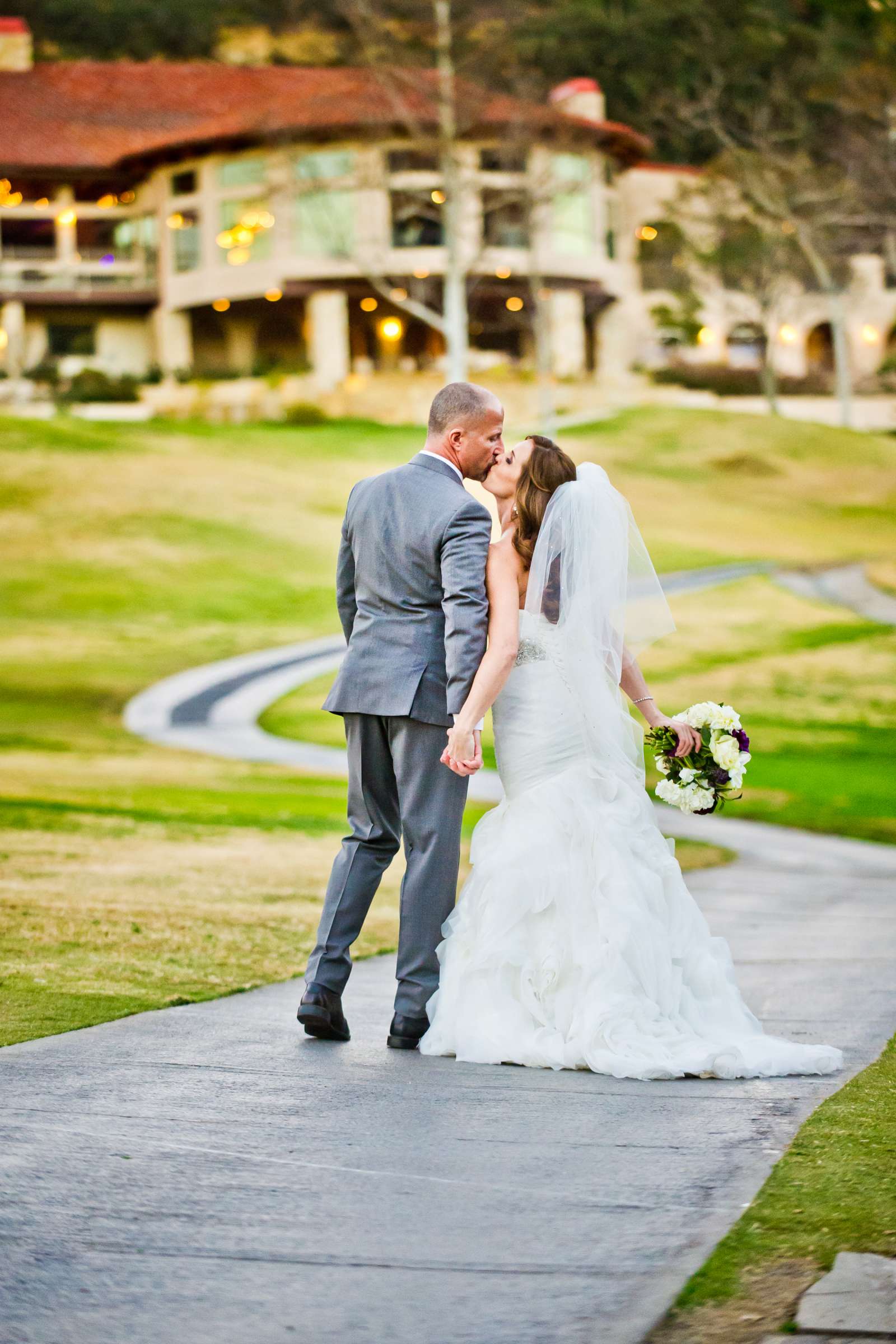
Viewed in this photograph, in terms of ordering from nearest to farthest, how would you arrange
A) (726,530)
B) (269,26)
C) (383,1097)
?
(383,1097) < (726,530) < (269,26)

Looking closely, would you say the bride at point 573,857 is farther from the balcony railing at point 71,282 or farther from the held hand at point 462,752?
the balcony railing at point 71,282

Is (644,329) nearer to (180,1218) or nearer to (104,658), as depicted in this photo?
(104,658)

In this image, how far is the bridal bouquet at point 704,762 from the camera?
6246 mm

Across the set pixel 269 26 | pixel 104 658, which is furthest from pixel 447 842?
pixel 269 26

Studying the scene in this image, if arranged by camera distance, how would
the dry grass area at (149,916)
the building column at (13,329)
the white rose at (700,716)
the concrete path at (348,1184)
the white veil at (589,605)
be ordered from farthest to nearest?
the building column at (13,329), the dry grass area at (149,916), the white rose at (700,716), the white veil at (589,605), the concrete path at (348,1184)

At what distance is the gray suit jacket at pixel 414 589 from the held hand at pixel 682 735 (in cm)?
90

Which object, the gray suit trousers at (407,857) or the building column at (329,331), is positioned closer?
the gray suit trousers at (407,857)

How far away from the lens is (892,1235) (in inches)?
140

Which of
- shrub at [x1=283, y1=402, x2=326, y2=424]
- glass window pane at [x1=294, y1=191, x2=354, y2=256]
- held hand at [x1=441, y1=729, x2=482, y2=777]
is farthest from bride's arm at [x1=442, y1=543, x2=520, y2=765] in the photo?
glass window pane at [x1=294, y1=191, x2=354, y2=256]

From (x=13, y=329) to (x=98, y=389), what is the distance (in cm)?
690

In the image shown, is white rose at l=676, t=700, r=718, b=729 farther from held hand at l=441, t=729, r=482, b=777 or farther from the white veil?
held hand at l=441, t=729, r=482, b=777

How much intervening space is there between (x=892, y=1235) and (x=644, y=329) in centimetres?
6081

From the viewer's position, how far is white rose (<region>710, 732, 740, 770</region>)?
6.22 meters

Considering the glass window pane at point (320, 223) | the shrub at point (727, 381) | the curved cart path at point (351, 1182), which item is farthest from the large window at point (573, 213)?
the curved cart path at point (351, 1182)
